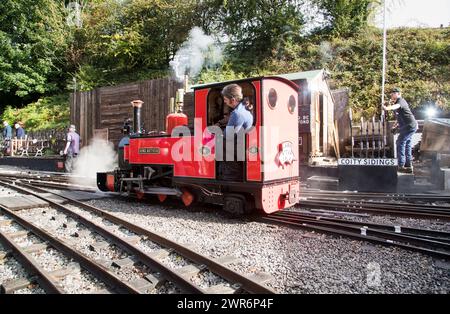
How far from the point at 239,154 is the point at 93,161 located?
9.24 meters

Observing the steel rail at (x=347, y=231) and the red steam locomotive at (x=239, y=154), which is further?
the red steam locomotive at (x=239, y=154)

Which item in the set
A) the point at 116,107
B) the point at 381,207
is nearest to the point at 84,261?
the point at 381,207

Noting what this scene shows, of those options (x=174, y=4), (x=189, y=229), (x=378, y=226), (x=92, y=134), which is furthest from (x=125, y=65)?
(x=378, y=226)

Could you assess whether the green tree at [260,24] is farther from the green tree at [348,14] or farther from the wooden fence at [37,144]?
the wooden fence at [37,144]

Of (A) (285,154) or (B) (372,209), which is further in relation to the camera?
(B) (372,209)

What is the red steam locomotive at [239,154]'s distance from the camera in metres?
4.97

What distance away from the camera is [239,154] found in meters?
5.14

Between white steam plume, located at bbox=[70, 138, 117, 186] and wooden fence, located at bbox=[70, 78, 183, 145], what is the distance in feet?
1.41

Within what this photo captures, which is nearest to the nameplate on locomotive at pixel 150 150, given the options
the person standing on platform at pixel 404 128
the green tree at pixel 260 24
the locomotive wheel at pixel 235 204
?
the locomotive wheel at pixel 235 204

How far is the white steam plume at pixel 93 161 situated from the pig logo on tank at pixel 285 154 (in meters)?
6.56

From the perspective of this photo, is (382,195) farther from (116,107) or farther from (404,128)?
(116,107)

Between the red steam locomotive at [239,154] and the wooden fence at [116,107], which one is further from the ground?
the wooden fence at [116,107]

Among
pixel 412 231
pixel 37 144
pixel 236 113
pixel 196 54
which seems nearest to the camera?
pixel 412 231
